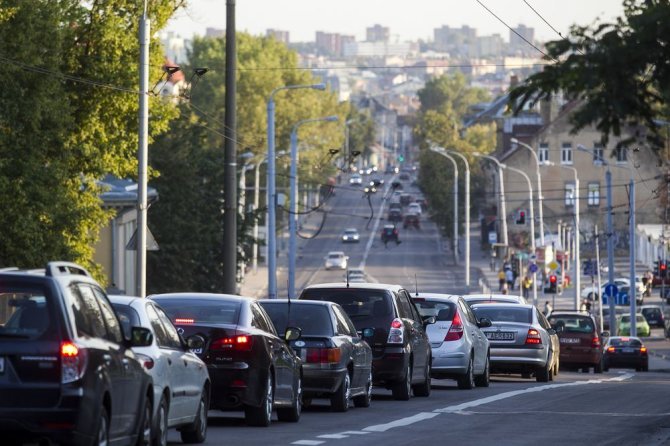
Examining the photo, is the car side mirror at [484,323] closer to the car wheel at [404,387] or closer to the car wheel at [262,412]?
the car wheel at [404,387]

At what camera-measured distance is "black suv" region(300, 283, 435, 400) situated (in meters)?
25.4

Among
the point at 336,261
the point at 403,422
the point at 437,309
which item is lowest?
the point at 403,422

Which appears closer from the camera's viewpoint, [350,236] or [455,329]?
[455,329]

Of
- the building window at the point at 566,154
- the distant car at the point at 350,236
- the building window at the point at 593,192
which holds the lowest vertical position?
the distant car at the point at 350,236

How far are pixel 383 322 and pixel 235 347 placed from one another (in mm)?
6475

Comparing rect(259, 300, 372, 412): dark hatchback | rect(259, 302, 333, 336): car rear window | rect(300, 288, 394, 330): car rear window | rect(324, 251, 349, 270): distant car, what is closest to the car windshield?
rect(300, 288, 394, 330): car rear window

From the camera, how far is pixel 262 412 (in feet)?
64.5

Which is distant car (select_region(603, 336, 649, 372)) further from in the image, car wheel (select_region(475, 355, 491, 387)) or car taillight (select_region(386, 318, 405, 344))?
car taillight (select_region(386, 318, 405, 344))

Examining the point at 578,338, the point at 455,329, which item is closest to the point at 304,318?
the point at 455,329

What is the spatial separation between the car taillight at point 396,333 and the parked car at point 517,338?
873 cm

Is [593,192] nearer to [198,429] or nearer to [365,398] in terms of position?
[365,398]

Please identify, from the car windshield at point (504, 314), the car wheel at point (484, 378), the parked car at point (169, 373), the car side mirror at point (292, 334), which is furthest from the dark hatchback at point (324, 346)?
the car windshield at point (504, 314)

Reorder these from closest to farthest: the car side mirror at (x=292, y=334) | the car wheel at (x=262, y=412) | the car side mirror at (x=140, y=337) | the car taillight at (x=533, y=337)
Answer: the car side mirror at (x=140, y=337), the car wheel at (x=262, y=412), the car side mirror at (x=292, y=334), the car taillight at (x=533, y=337)

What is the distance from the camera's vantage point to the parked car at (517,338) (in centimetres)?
3416
